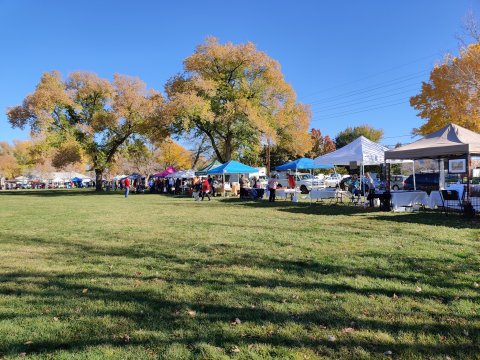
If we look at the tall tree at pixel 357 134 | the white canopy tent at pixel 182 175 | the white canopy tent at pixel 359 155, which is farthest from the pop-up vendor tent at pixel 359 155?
the tall tree at pixel 357 134

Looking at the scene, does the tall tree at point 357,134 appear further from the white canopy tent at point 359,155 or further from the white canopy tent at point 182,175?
the white canopy tent at point 359,155

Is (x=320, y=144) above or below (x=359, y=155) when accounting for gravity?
above

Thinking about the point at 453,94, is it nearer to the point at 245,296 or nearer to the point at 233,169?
the point at 233,169

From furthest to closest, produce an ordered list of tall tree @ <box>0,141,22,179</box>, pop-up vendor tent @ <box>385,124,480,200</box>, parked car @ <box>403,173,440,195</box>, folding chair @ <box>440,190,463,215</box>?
tall tree @ <box>0,141,22,179</box> < parked car @ <box>403,173,440,195</box> < folding chair @ <box>440,190,463,215</box> < pop-up vendor tent @ <box>385,124,480,200</box>

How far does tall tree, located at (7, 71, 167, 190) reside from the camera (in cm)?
3678

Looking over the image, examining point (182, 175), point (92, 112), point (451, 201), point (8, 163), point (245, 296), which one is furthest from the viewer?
point (8, 163)

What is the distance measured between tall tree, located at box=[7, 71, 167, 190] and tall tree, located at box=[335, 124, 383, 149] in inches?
1479

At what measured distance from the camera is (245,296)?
4.48m

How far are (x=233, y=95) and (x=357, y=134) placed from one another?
37.1m

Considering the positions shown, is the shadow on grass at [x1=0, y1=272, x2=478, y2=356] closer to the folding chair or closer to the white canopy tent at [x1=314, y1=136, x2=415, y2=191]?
the folding chair

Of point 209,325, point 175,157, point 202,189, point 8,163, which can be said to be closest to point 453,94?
point 202,189

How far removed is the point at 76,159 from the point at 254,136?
18160 mm

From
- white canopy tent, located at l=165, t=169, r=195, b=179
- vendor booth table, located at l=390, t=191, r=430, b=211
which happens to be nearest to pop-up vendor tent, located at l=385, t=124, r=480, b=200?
vendor booth table, located at l=390, t=191, r=430, b=211

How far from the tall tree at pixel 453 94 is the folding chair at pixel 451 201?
10.6m
